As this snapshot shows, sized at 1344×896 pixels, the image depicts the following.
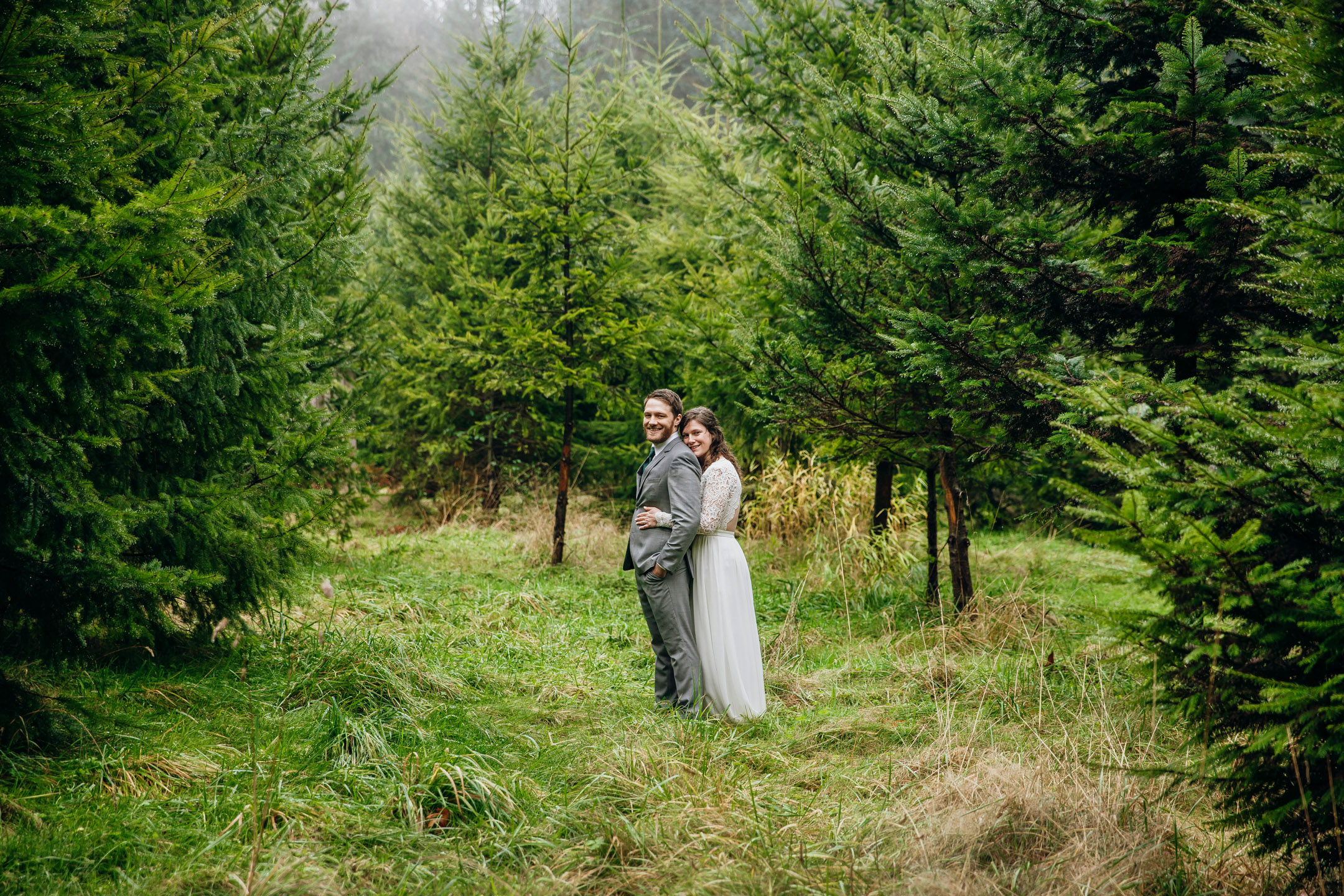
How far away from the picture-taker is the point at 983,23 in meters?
5.27

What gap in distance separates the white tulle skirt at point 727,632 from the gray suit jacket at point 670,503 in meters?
0.21

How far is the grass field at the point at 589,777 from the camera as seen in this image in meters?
2.77

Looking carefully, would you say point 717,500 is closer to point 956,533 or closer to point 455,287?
point 956,533

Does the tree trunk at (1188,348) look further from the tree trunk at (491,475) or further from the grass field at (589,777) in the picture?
the tree trunk at (491,475)

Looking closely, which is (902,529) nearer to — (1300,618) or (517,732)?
(517,732)

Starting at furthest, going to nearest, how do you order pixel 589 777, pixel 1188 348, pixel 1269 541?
pixel 1188 348 < pixel 589 777 < pixel 1269 541

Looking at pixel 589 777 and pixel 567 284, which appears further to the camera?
pixel 567 284

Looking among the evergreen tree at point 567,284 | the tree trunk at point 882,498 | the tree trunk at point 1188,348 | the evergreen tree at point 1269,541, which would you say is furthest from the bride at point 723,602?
the evergreen tree at point 567,284

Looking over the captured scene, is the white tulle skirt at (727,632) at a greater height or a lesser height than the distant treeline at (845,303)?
lesser

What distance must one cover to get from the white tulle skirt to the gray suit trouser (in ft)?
0.26

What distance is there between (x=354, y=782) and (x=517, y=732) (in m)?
1.03

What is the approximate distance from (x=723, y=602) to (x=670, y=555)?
42 centimetres

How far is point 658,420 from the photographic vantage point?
5.00 metres

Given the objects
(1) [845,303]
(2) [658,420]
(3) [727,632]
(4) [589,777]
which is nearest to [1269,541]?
(4) [589,777]
